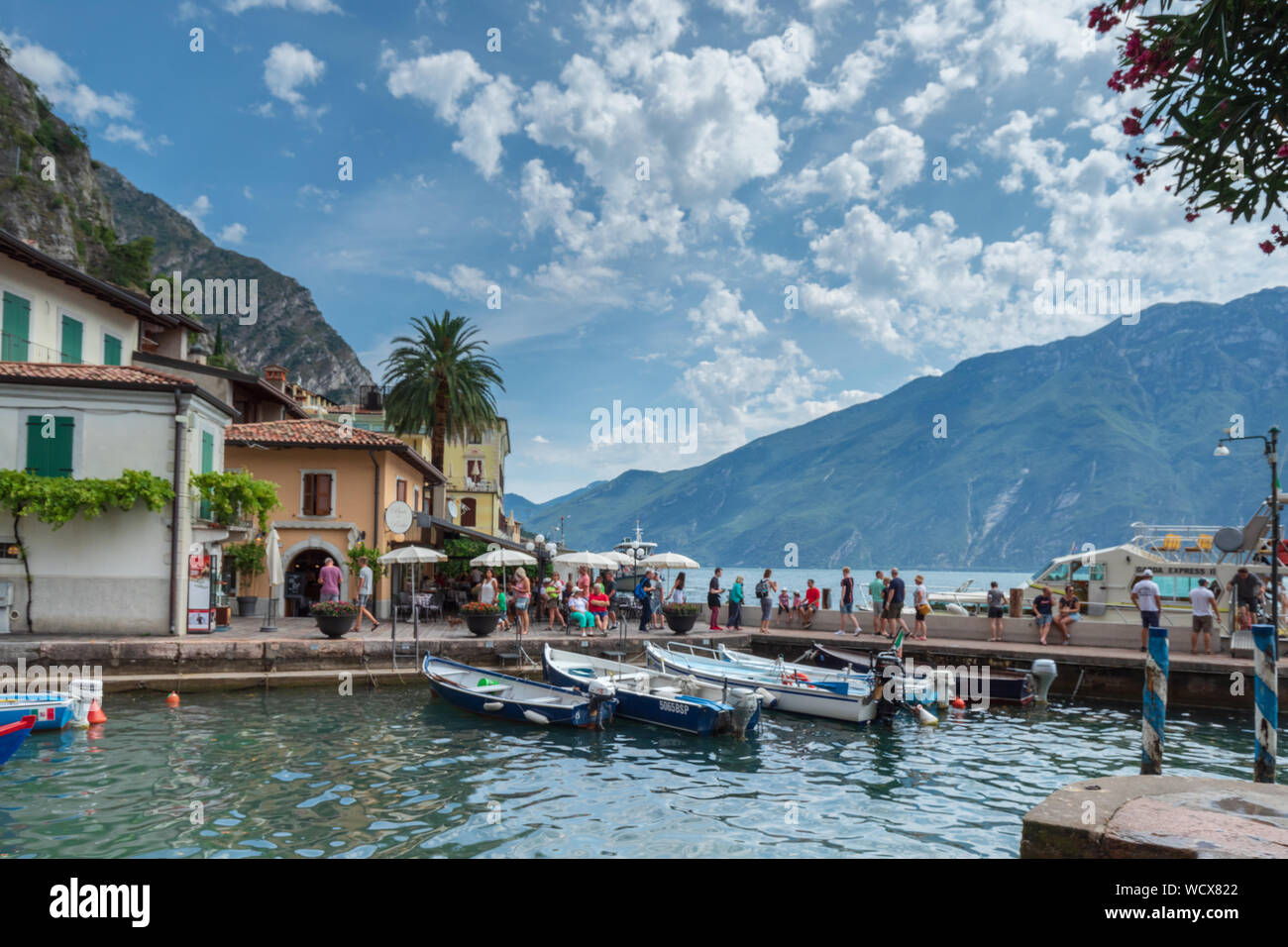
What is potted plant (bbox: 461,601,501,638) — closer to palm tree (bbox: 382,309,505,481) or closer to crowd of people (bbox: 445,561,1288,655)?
crowd of people (bbox: 445,561,1288,655)

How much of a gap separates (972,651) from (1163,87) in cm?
1979

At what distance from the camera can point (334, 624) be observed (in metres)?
22.7

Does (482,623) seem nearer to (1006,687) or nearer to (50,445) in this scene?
(50,445)

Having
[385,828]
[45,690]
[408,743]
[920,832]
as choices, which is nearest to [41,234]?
[45,690]

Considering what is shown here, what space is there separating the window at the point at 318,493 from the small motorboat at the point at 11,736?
1881 cm

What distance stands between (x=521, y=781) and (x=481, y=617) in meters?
10.8

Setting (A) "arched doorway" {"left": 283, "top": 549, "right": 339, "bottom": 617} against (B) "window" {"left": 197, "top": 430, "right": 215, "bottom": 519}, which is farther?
(A) "arched doorway" {"left": 283, "top": 549, "right": 339, "bottom": 617}

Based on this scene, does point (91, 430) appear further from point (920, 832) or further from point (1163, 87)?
point (1163, 87)

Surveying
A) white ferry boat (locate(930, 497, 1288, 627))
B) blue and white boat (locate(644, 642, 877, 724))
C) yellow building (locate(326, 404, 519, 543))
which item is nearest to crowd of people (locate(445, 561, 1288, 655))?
white ferry boat (locate(930, 497, 1288, 627))

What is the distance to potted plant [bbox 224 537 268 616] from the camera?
1103 inches

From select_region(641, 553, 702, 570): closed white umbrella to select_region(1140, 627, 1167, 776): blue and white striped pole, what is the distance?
65.2 ft

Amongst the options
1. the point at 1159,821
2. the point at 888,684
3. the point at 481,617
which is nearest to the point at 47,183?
the point at 481,617
